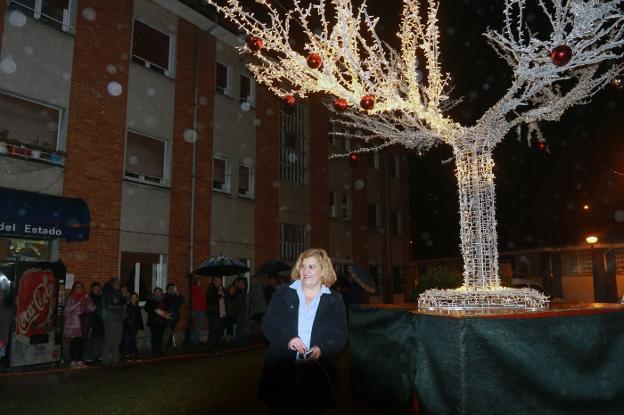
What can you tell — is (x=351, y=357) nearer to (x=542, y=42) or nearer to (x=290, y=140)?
(x=542, y=42)

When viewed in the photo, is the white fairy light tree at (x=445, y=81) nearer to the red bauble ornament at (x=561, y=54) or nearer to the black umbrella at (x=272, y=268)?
the red bauble ornament at (x=561, y=54)

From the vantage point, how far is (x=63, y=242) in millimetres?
12383

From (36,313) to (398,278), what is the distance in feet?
68.2

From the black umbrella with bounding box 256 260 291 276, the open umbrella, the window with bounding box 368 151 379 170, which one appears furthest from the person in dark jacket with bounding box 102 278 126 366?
the window with bounding box 368 151 379 170

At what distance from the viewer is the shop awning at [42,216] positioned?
10727 millimetres

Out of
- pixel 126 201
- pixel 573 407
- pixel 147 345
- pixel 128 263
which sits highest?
pixel 126 201

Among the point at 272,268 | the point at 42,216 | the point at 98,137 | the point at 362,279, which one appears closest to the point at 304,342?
the point at 42,216

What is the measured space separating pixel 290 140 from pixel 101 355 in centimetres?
1221

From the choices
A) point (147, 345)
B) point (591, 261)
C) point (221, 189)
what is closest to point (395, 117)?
point (147, 345)

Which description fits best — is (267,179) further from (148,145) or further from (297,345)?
(297,345)

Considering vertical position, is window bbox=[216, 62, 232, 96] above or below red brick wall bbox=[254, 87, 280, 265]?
above

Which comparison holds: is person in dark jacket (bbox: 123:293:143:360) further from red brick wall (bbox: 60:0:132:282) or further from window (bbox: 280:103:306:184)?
window (bbox: 280:103:306:184)

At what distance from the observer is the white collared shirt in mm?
3771

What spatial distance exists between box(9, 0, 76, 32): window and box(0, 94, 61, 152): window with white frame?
218cm
